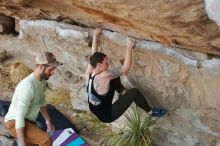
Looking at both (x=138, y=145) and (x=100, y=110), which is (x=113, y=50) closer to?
(x=100, y=110)

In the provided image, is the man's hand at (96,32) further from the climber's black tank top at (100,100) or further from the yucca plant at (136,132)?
the yucca plant at (136,132)

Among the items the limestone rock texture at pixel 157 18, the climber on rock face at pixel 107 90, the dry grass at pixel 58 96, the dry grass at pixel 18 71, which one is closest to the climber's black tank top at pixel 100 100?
the climber on rock face at pixel 107 90

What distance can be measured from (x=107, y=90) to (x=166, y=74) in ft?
2.77

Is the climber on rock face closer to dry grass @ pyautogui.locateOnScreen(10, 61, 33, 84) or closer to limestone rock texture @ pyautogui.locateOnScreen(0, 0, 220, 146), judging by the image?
limestone rock texture @ pyautogui.locateOnScreen(0, 0, 220, 146)

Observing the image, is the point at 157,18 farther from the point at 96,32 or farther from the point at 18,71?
the point at 18,71

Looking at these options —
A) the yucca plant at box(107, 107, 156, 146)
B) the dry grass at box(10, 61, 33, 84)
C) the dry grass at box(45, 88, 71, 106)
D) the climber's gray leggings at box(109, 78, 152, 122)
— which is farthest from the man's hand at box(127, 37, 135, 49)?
the dry grass at box(10, 61, 33, 84)

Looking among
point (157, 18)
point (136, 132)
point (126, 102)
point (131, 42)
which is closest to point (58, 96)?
point (136, 132)

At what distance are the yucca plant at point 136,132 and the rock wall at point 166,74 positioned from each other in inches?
7.1

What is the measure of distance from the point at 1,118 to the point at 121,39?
305 centimetres

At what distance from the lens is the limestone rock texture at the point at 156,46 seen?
5086 millimetres

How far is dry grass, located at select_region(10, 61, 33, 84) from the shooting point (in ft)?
32.4

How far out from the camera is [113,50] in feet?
23.3

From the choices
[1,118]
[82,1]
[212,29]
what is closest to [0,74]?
[1,118]

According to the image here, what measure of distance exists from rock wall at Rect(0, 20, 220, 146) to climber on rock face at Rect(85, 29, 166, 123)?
6.5 inches
